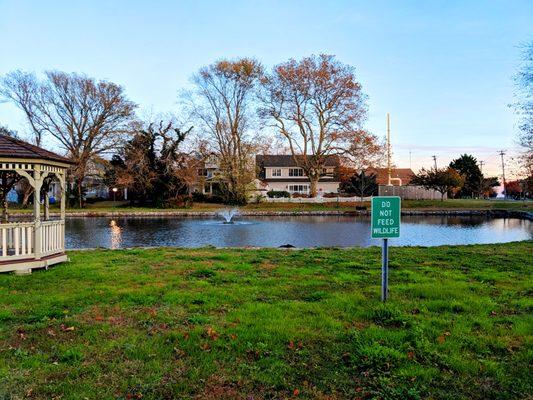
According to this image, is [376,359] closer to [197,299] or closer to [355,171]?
[197,299]

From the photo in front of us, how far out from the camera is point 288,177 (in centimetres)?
Result: 6806

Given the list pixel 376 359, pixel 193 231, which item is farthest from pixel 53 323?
pixel 193 231

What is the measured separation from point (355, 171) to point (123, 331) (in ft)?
146

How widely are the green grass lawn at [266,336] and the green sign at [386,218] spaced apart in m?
1.07

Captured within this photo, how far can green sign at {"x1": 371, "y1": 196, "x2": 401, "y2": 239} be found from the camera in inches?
248

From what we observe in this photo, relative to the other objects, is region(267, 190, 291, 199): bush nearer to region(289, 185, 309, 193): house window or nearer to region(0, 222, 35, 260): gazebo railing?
region(289, 185, 309, 193): house window

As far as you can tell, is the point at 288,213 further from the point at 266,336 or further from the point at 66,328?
the point at 266,336

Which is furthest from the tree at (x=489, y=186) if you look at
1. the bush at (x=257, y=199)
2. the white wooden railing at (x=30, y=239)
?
the white wooden railing at (x=30, y=239)

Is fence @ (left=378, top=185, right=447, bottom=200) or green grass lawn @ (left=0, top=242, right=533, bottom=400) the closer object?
green grass lawn @ (left=0, top=242, right=533, bottom=400)

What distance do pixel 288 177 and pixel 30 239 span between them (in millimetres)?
58948

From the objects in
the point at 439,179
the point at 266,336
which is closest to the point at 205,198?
the point at 439,179

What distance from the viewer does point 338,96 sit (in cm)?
4631

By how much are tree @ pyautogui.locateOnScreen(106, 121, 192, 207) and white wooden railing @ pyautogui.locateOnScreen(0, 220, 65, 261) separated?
119 feet

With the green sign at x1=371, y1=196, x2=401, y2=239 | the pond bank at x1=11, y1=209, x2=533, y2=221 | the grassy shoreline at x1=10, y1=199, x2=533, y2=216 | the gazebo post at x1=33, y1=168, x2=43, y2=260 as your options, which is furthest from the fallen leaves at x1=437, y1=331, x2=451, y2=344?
the grassy shoreline at x1=10, y1=199, x2=533, y2=216
